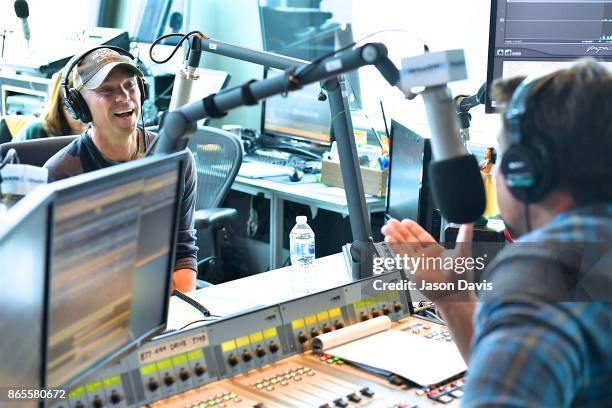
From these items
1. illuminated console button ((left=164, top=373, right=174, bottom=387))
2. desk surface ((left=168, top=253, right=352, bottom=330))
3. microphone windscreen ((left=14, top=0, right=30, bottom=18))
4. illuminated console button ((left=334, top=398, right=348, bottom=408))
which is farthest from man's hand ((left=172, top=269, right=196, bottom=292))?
microphone windscreen ((left=14, top=0, right=30, bottom=18))

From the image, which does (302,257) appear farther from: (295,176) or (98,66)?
(295,176)

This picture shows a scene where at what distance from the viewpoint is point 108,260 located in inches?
44.4

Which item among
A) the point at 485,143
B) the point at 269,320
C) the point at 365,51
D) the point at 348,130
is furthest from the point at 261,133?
the point at 365,51

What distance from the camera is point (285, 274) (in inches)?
88.0

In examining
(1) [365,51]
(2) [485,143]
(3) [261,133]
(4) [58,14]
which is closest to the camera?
(1) [365,51]

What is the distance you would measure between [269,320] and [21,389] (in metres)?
0.62

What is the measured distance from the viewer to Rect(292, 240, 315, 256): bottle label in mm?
2519

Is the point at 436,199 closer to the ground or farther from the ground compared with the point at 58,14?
closer to the ground

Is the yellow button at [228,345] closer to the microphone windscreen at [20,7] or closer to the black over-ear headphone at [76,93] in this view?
the black over-ear headphone at [76,93]

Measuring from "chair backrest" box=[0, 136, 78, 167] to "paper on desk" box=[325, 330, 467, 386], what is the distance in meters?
1.27

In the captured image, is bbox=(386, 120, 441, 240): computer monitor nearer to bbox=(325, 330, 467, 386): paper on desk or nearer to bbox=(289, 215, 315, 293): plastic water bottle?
bbox=(289, 215, 315, 293): plastic water bottle

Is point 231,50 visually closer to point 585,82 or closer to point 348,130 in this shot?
point 348,130

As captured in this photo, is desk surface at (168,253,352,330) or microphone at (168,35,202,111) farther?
desk surface at (168,253,352,330)

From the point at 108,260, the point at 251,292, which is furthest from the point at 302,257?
the point at 108,260
